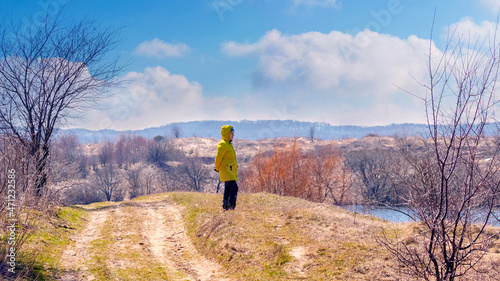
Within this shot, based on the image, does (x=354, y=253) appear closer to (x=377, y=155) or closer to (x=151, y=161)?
(x=377, y=155)

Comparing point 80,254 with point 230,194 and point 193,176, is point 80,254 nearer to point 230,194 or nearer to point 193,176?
point 230,194

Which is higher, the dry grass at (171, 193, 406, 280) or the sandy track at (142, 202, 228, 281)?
the dry grass at (171, 193, 406, 280)

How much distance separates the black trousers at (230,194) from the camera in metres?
11.7

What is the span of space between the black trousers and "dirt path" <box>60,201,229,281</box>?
164 centimetres

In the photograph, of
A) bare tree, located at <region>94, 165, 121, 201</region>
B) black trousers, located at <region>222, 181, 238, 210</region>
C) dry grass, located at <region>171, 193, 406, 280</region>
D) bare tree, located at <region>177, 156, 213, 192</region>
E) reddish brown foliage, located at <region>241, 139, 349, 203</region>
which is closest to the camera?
dry grass, located at <region>171, 193, 406, 280</region>

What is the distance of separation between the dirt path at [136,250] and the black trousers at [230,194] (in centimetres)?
164

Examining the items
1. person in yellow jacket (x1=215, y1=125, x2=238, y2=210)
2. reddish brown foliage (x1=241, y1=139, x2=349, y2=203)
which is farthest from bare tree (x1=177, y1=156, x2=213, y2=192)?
person in yellow jacket (x1=215, y1=125, x2=238, y2=210)

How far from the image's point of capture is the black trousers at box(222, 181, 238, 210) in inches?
460

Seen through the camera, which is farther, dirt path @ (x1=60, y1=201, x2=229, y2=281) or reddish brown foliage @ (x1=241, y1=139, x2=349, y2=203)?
reddish brown foliage @ (x1=241, y1=139, x2=349, y2=203)

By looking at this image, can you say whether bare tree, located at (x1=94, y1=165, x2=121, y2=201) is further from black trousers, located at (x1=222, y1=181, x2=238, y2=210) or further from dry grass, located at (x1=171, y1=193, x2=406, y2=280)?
dry grass, located at (x1=171, y1=193, x2=406, y2=280)

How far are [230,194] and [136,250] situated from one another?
387cm

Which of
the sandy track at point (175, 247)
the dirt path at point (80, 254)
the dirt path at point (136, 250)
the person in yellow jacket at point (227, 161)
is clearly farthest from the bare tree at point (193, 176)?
the person in yellow jacket at point (227, 161)

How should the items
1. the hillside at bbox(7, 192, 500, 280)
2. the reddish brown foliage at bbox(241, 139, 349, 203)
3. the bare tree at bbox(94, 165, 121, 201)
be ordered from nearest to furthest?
1. the hillside at bbox(7, 192, 500, 280)
2. the reddish brown foliage at bbox(241, 139, 349, 203)
3. the bare tree at bbox(94, 165, 121, 201)

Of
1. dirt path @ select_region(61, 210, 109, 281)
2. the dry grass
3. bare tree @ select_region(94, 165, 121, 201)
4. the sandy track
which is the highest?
the dry grass
